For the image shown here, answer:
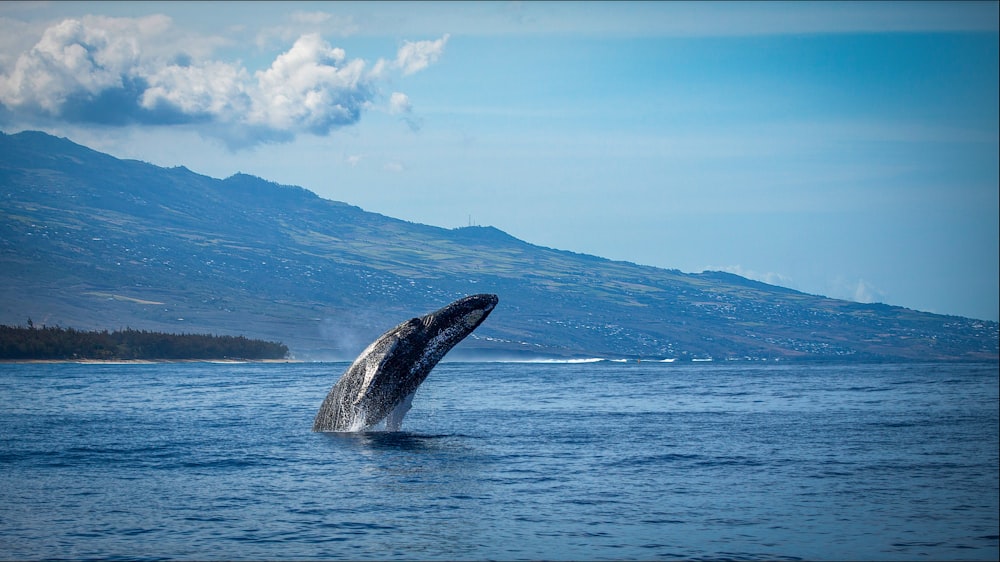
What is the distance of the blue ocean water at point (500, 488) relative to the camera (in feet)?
46.3

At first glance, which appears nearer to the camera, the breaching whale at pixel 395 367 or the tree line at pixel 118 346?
the breaching whale at pixel 395 367

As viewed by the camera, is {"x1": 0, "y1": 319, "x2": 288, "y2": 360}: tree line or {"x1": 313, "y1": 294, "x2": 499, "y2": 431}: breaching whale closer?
{"x1": 313, "y1": 294, "x2": 499, "y2": 431}: breaching whale

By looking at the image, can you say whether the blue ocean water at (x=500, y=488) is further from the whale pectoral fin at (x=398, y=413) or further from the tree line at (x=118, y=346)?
the tree line at (x=118, y=346)

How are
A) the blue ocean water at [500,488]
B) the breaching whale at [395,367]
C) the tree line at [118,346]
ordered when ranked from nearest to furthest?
the blue ocean water at [500,488]
the breaching whale at [395,367]
the tree line at [118,346]

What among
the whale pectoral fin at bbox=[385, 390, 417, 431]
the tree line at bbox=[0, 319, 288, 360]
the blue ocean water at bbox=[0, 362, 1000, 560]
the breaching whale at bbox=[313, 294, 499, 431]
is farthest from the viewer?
the tree line at bbox=[0, 319, 288, 360]

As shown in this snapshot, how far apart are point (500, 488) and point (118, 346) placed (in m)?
120

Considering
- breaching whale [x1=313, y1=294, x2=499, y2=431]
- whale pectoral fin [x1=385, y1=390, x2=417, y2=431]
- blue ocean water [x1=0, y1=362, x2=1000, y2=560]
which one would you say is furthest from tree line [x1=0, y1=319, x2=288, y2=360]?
whale pectoral fin [x1=385, y1=390, x2=417, y2=431]

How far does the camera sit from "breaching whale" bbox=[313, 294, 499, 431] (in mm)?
26328

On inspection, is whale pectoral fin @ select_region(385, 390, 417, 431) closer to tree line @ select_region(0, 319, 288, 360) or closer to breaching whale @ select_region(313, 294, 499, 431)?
breaching whale @ select_region(313, 294, 499, 431)

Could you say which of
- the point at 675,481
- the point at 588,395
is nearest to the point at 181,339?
the point at 588,395

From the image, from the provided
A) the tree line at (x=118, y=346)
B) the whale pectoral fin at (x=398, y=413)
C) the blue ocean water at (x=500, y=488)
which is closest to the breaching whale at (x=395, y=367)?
the whale pectoral fin at (x=398, y=413)

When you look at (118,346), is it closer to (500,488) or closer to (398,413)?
(398,413)

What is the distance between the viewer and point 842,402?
152 feet

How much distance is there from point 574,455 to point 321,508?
7.79 metres
